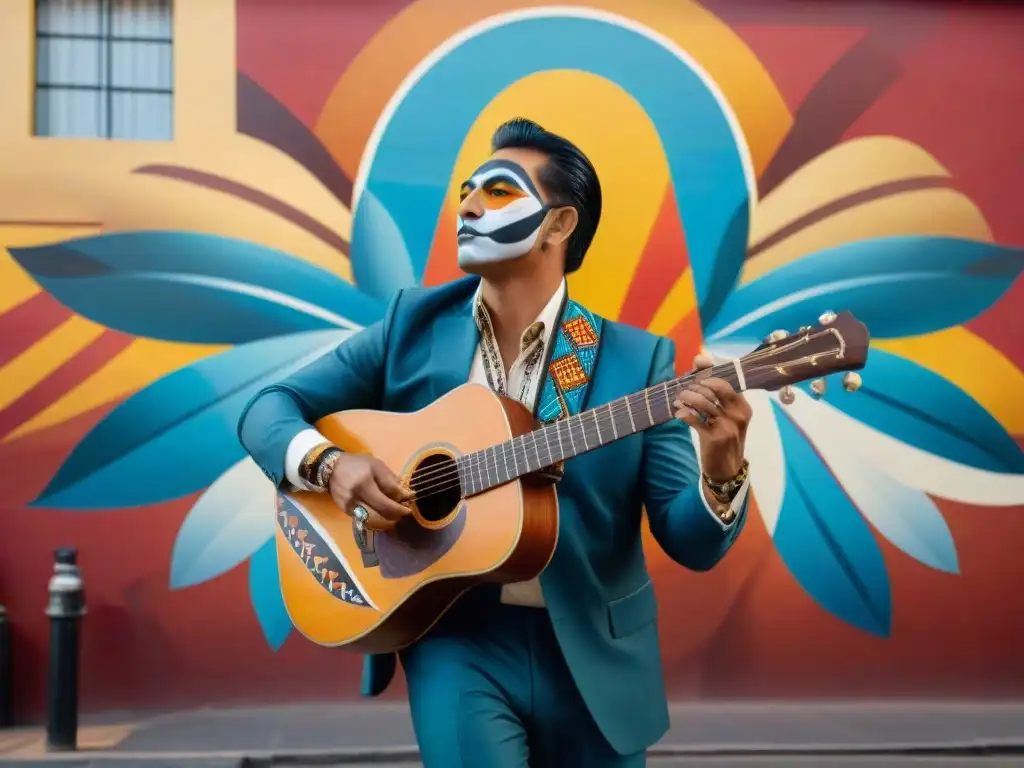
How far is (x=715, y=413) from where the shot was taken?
195cm

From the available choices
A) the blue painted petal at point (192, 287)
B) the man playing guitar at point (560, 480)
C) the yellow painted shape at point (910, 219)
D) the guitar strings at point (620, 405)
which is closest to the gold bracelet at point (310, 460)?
the man playing guitar at point (560, 480)

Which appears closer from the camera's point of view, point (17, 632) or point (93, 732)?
point (93, 732)

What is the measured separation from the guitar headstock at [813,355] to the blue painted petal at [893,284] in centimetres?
448

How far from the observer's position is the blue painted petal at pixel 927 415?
6.34 meters

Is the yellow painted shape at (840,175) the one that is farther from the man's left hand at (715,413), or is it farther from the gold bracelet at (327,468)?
the man's left hand at (715,413)

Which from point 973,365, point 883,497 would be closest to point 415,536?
point 883,497

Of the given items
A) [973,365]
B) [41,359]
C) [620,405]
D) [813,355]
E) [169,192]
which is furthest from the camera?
[973,365]

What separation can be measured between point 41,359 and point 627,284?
10.7 ft

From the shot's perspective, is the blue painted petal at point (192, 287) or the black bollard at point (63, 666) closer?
the black bollard at point (63, 666)

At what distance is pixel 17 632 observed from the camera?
5.94m

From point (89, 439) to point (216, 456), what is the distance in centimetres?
68

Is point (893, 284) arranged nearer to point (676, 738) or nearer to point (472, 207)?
point (676, 738)

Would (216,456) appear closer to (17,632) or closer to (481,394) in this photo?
(17,632)

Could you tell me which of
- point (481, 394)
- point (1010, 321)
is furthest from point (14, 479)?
point (1010, 321)
